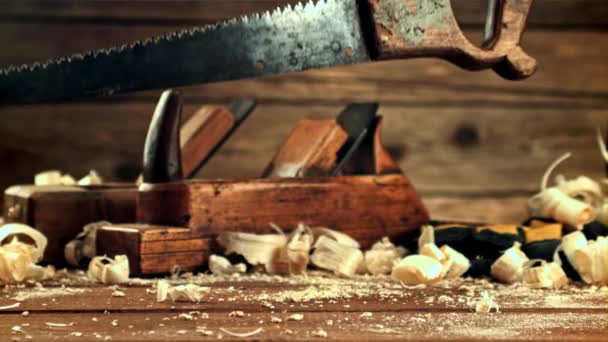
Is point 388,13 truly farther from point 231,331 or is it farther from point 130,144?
point 130,144

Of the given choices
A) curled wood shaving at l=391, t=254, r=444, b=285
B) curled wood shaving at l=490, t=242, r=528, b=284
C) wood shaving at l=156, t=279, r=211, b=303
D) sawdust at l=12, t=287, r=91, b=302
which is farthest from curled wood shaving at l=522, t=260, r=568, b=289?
sawdust at l=12, t=287, r=91, b=302

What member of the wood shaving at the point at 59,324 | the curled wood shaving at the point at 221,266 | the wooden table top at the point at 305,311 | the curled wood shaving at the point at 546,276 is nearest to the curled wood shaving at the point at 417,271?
the wooden table top at the point at 305,311

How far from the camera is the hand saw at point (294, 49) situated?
3.45 ft

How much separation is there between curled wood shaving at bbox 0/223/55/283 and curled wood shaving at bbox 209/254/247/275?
224 millimetres

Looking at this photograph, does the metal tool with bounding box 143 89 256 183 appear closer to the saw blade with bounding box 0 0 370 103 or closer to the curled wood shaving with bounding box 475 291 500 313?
the saw blade with bounding box 0 0 370 103

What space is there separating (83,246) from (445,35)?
616mm

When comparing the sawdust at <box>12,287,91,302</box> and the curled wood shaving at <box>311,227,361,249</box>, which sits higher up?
the curled wood shaving at <box>311,227,361,249</box>

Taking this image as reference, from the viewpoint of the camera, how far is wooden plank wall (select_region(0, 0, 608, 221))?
1.93 m

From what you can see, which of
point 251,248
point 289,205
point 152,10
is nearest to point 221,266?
point 251,248

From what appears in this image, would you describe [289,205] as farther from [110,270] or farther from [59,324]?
[59,324]

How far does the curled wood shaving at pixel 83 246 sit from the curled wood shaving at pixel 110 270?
89mm

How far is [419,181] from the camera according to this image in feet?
6.72

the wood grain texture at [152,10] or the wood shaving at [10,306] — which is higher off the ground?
the wood grain texture at [152,10]

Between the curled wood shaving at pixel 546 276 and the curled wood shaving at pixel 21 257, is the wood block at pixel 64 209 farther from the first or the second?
the curled wood shaving at pixel 546 276
